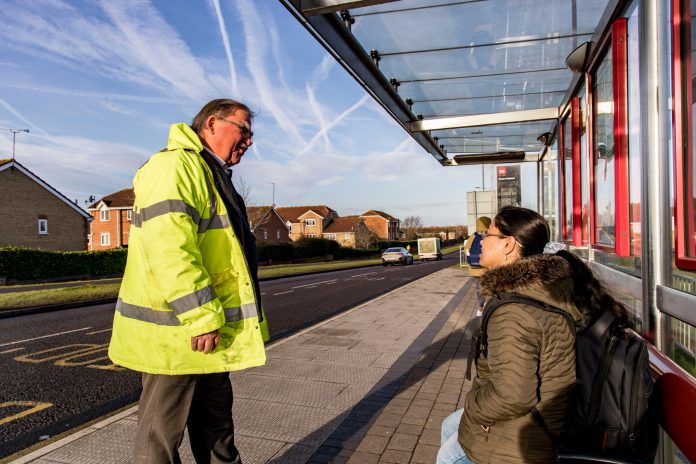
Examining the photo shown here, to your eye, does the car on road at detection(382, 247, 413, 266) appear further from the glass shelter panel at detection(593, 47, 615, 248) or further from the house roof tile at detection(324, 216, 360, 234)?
the house roof tile at detection(324, 216, 360, 234)

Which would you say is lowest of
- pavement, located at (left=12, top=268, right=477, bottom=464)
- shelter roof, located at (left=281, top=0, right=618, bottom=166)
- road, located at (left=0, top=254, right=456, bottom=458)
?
road, located at (left=0, top=254, right=456, bottom=458)

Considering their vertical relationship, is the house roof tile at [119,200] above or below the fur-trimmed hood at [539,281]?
above

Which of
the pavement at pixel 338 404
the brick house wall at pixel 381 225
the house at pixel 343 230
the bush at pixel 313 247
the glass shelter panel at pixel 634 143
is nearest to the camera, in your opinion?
the glass shelter panel at pixel 634 143

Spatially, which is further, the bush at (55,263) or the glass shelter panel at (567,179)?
the bush at (55,263)

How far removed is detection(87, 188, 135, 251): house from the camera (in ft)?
175

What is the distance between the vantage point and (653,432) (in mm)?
1572

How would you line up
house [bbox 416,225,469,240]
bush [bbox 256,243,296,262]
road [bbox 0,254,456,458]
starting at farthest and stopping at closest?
house [bbox 416,225,469,240] < bush [bbox 256,243,296,262] < road [bbox 0,254,456,458]

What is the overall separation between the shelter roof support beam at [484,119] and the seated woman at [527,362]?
464 centimetres

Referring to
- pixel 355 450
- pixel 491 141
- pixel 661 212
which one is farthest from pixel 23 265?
pixel 661 212

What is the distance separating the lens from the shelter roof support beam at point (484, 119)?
6.07m

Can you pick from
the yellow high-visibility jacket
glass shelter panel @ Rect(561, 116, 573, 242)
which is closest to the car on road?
glass shelter panel @ Rect(561, 116, 573, 242)

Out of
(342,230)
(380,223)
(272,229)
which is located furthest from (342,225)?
(272,229)

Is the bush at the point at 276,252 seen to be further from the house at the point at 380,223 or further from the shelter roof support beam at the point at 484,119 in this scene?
the house at the point at 380,223

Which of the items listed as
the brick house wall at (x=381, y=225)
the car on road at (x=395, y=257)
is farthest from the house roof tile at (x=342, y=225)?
the car on road at (x=395, y=257)
